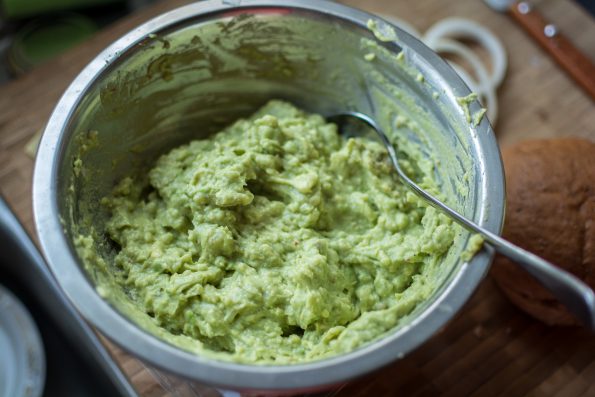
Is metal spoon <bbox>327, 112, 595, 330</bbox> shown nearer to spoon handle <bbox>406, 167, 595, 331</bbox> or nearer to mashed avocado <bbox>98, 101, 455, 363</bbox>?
spoon handle <bbox>406, 167, 595, 331</bbox>

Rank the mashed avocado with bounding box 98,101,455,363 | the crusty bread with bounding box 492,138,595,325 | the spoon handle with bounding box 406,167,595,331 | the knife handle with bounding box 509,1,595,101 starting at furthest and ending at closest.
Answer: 1. the knife handle with bounding box 509,1,595,101
2. the crusty bread with bounding box 492,138,595,325
3. the mashed avocado with bounding box 98,101,455,363
4. the spoon handle with bounding box 406,167,595,331

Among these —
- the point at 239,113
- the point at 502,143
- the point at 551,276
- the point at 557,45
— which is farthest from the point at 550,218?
the point at 239,113

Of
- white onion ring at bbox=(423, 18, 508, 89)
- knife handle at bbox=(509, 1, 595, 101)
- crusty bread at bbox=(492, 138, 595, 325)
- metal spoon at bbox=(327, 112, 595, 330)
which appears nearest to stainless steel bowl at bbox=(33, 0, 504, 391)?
metal spoon at bbox=(327, 112, 595, 330)

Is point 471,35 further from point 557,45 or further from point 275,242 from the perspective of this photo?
point 275,242

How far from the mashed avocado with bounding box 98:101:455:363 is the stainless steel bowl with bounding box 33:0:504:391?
9 centimetres

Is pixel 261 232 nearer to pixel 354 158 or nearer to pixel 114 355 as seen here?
pixel 354 158

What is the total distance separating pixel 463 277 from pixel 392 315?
7.0 inches

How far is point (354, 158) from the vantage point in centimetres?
177

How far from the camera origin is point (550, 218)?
1840 mm

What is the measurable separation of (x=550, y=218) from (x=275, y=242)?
81 cm

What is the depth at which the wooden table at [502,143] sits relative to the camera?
1.84 m

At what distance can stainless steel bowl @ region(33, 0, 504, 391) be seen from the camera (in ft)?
4.29

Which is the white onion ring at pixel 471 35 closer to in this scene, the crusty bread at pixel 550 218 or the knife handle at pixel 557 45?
the knife handle at pixel 557 45

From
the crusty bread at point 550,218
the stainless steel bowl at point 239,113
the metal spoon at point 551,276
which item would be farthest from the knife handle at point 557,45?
the metal spoon at point 551,276
